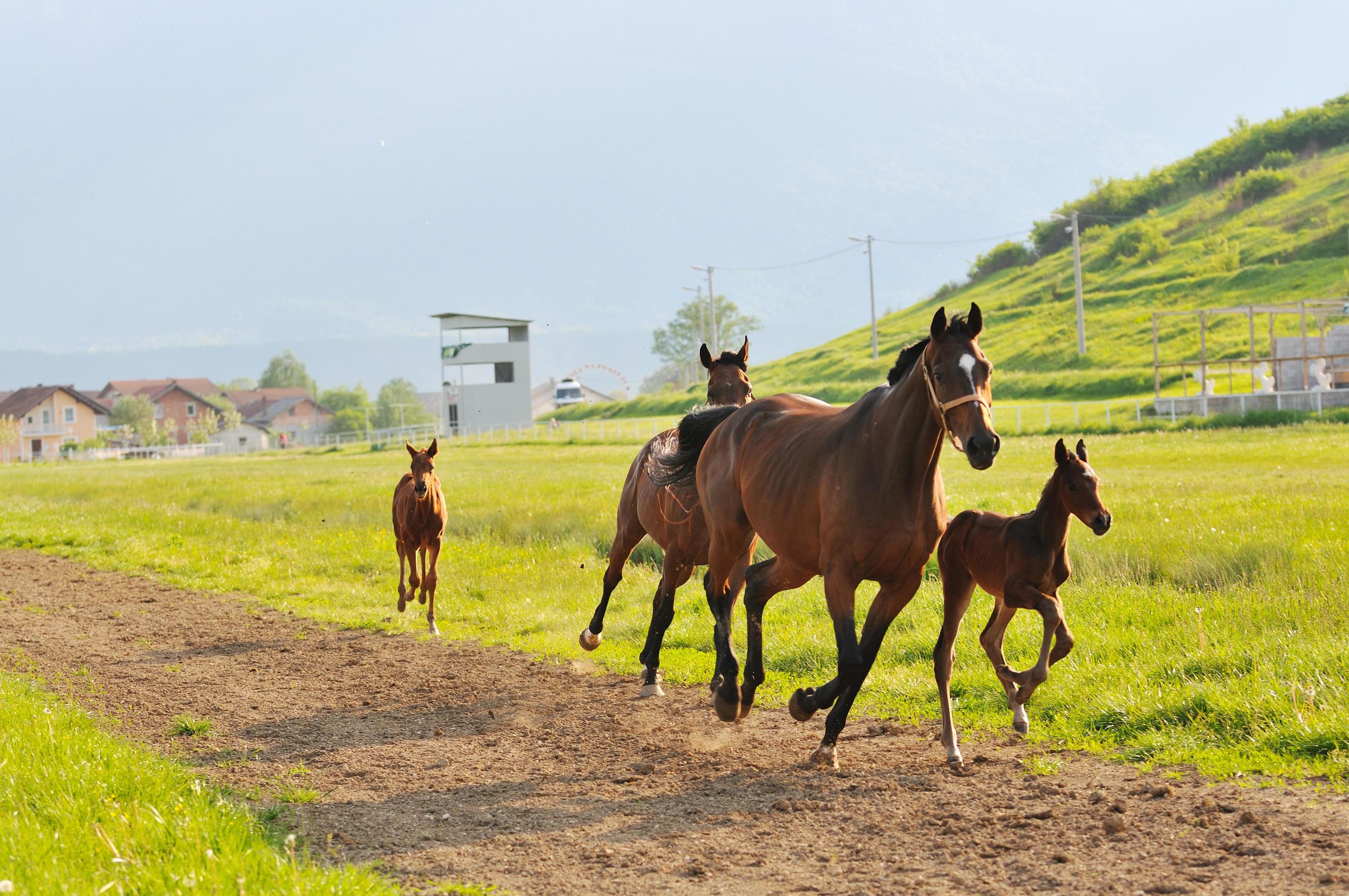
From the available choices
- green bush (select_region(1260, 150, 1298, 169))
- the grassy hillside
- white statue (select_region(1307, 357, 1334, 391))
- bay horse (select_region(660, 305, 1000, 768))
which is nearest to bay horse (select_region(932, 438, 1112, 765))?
bay horse (select_region(660, 305, 1000, 768))

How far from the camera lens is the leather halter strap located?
17.6ft

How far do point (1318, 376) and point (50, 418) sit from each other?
10932cm

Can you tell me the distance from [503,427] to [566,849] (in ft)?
208

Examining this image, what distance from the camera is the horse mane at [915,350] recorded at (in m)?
5.68

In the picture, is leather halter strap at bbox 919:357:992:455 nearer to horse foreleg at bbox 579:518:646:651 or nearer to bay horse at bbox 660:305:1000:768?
bay horse at bbox 660:305:1000:768

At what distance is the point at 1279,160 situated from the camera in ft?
265

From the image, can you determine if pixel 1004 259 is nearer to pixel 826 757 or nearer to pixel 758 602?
pixel 758 602

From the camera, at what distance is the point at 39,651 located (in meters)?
10.1

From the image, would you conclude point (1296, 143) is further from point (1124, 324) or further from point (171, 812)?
point (171, 812)

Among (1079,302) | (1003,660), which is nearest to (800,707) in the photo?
(1003,660)

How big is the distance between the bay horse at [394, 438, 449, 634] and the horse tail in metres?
3.93

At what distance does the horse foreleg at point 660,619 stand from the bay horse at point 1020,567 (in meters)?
2.51

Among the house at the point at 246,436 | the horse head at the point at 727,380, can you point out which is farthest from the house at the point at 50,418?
the horse head at the point at 727,380

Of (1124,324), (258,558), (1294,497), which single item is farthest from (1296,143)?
(258,558)
